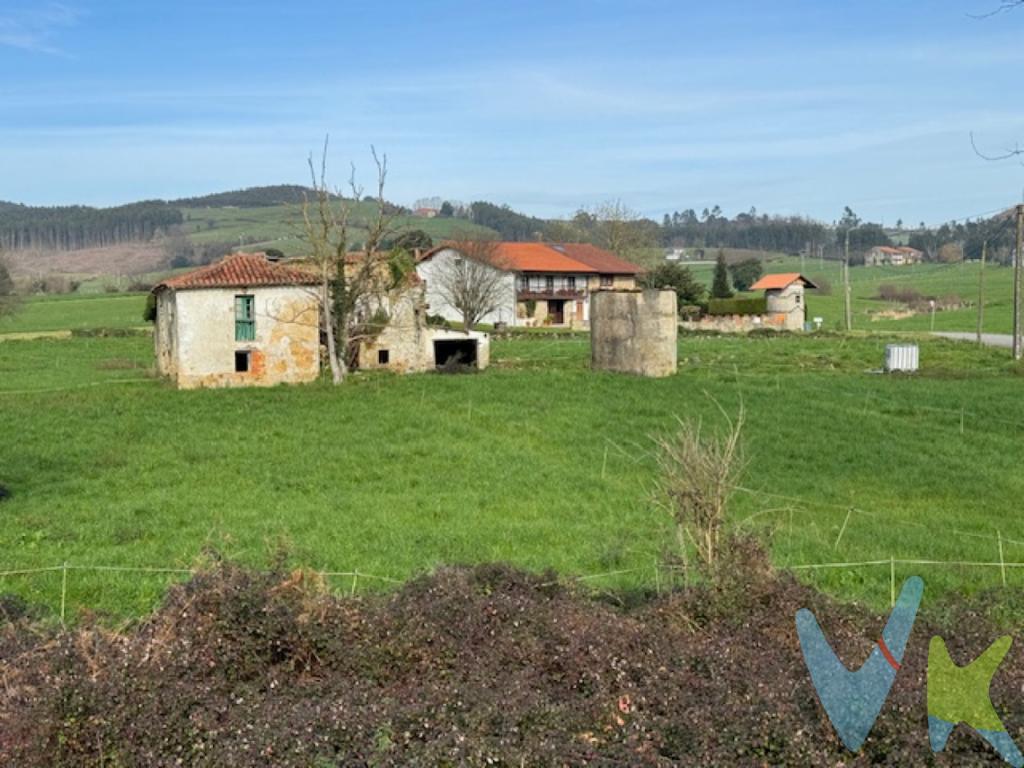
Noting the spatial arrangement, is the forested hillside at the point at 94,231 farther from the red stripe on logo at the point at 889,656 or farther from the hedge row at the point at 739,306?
the red stripe on logo at the point at 889,656

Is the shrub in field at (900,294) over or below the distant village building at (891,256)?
below

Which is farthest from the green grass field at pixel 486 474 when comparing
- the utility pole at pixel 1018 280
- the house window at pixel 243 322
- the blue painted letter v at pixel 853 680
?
the utility pole at pixel 1018 280

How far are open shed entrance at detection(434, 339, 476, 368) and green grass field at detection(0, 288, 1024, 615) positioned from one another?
5994 mm

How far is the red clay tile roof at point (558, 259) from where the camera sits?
7612 cm

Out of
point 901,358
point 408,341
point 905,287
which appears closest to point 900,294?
point 905,287

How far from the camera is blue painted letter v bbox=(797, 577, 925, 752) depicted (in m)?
5.74

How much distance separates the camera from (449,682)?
22.4ft

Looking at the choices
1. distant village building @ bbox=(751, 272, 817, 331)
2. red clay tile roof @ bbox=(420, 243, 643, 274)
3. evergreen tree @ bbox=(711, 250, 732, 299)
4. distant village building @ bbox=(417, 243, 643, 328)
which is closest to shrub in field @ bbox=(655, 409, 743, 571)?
distant village building @ bbox=(751, 272, 817, 331)

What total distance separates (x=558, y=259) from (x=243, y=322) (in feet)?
157

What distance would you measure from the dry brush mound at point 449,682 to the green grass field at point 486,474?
3.78 ft

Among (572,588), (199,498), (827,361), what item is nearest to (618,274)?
(827,361)

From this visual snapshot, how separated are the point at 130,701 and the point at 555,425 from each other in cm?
1856

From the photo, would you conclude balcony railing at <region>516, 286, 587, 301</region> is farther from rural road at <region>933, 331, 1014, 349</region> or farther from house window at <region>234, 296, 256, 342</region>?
house window at <region>234, 296, 256, 342</region>

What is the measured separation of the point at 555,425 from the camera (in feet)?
79.8
